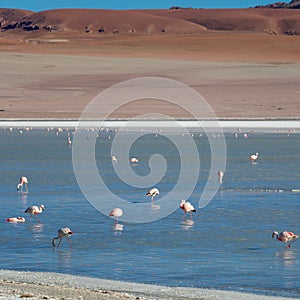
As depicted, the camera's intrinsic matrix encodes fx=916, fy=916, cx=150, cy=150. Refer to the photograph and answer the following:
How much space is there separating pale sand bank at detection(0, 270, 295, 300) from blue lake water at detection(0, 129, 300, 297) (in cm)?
27

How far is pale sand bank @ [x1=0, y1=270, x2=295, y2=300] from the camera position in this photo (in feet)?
22.6

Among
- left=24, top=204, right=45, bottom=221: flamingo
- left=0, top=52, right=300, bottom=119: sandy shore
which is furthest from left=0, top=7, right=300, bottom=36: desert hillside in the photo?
left=24, top=204, right=45, bottom=221: flamingo

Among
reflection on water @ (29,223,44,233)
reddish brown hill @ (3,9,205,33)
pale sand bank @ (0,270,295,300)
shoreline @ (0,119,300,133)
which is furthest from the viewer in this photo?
reddish brown hill @ (3,9,205,33)

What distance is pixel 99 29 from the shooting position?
9669cm

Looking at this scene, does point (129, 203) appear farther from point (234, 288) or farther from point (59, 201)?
point (234, 288)

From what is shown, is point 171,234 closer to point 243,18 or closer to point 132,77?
point 132,77

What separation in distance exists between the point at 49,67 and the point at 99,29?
37.5 m

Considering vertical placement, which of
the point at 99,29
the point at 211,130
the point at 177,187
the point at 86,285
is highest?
the point at 99,29

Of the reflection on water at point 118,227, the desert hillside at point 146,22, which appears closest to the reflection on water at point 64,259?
the reflection on water at point 118,227

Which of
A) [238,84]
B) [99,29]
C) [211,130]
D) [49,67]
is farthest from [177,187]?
[99,29]

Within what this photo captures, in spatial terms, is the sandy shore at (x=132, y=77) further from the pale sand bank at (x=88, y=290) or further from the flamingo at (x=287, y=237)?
the pale sand bank at (x=88, y=290)

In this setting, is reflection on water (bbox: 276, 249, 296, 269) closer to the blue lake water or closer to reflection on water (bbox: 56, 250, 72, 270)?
the blue lake water

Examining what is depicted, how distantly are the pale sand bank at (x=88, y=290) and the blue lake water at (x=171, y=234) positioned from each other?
0.27 meters

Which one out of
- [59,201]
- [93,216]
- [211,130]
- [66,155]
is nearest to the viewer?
[93,216]
